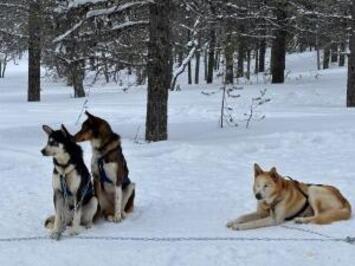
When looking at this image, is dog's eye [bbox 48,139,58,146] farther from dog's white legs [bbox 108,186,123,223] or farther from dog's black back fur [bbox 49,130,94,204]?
dog's white legs [bbox 108,186,123,223]

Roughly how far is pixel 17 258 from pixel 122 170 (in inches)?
74.6

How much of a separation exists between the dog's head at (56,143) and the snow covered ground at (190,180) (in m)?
0.91

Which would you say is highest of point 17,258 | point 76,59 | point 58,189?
point 76,59

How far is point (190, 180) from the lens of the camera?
32.6 ft

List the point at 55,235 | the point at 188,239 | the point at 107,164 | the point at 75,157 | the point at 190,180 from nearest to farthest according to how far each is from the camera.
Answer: the point at 188,239 < the point at 55,235 < the point at 75,157 < the point at 107,164 < the point at 190,180

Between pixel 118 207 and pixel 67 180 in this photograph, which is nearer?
pixel 67 180

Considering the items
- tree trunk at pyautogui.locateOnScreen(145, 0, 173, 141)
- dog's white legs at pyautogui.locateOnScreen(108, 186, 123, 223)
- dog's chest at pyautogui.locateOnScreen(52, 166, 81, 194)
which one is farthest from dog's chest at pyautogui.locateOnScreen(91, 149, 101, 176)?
tree trunk at pyautogui.locateOnScreen(145, 0, 173, 141)

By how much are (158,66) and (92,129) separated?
5113 mm

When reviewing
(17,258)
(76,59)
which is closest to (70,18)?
(76,59)

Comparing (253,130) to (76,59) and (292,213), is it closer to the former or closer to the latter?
(76,59)

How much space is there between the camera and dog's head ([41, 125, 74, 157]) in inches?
264

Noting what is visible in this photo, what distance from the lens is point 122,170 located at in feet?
25.0

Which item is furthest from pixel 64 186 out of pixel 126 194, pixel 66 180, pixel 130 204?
pixel 130 204

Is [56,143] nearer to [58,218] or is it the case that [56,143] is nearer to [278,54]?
[58,218]
